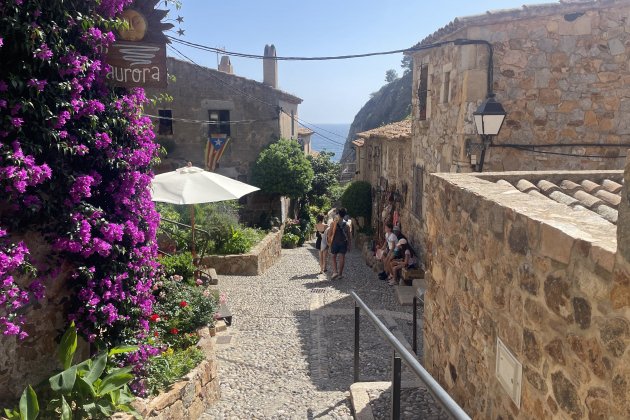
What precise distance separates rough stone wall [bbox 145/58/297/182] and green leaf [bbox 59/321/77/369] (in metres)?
16.1

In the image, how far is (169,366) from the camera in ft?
16.1

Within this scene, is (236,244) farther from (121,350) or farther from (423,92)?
(121,350)

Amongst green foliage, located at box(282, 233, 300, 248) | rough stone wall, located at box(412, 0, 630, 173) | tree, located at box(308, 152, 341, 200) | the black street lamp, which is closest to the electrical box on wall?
the black street lamp

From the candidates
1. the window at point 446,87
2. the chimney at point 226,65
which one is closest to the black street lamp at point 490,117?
the window at point 446,87

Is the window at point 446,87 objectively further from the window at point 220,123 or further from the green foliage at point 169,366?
the window at point 220,123

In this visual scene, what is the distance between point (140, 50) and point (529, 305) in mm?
3843

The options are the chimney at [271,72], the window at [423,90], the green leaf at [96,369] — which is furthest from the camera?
the chimney at [271,72]

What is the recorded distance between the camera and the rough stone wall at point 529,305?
2.05 m

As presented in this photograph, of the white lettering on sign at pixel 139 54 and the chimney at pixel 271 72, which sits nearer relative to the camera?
the white lettering on sign at pixel 139 54

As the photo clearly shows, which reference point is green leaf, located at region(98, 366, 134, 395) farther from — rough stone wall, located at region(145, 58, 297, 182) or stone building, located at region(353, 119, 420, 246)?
rough stone wall, located at region(145, 58, 297, 182)

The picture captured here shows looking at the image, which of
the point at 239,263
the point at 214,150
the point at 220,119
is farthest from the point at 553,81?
the point at 220,119

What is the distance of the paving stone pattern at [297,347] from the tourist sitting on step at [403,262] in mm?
268

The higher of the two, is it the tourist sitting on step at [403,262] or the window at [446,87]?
the window at [446,87]

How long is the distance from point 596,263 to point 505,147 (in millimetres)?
6790
